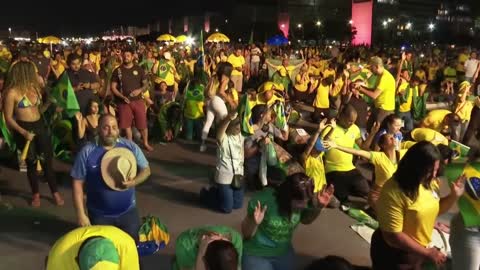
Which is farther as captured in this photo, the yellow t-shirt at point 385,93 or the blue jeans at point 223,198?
the yellow t-shirt at point 385,93

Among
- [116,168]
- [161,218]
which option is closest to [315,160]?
[161,218]

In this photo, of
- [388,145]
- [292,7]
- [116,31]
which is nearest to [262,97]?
[388,145]

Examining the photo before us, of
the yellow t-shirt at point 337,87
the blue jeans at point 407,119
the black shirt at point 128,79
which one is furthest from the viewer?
the yellow t-shirt at point 337,87

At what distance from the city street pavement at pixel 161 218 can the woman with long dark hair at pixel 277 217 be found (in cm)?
121

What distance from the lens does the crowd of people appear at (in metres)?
3.56

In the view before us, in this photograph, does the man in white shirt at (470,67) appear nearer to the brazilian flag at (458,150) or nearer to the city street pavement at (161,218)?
the brazilian flag at (458,150)

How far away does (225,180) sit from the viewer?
645 centimetres

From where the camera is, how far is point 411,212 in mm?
3611

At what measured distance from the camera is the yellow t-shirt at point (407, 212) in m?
3.59

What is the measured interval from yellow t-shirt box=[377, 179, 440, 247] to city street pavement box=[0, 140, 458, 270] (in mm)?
1566

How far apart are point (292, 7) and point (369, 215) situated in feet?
242

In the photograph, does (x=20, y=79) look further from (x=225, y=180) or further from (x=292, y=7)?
(x=292, y=7)

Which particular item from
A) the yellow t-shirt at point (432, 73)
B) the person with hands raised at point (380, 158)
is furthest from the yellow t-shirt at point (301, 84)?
the person with hands raised at point (380, 158)

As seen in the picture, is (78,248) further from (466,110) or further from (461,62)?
(461,62)
